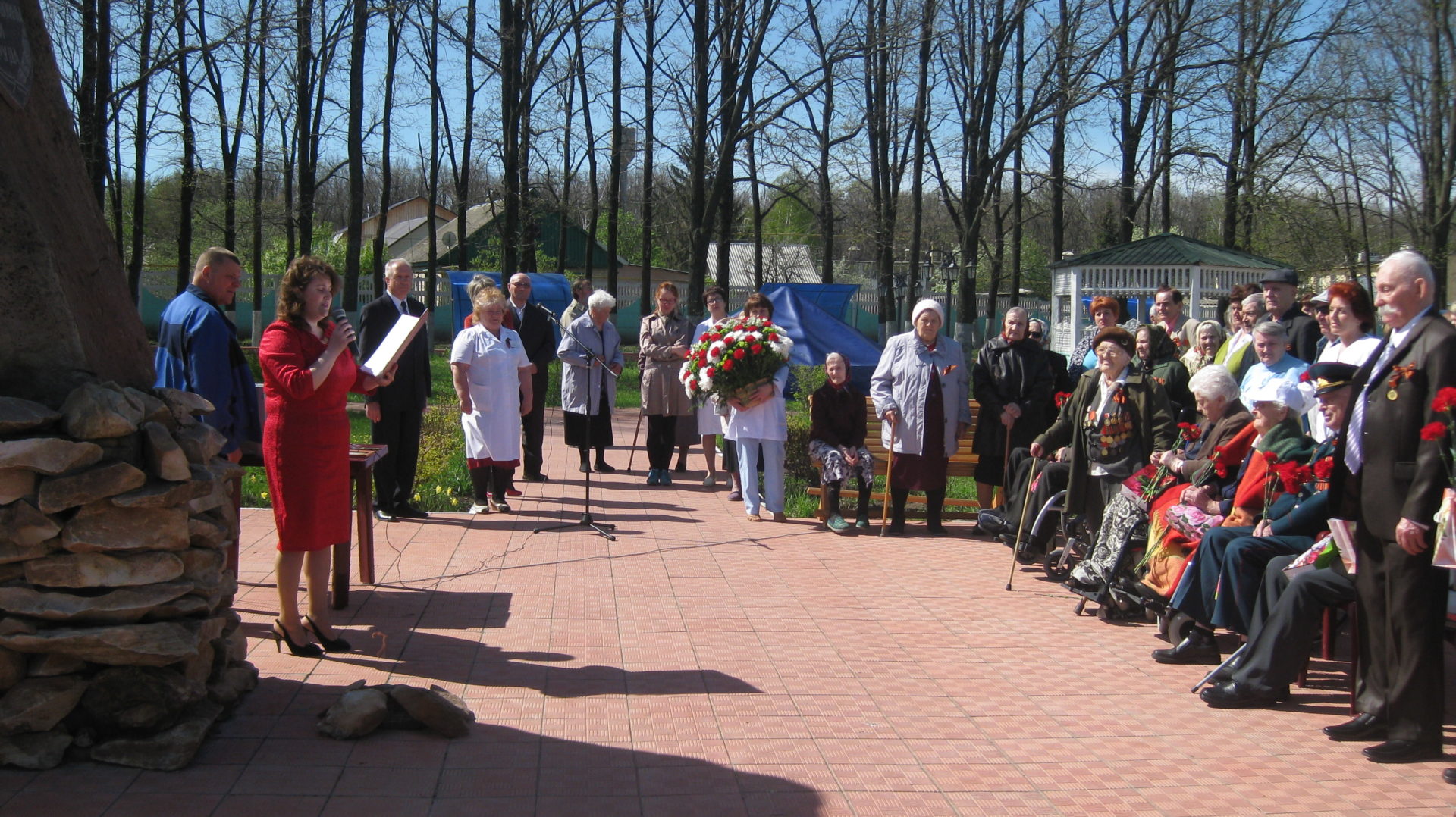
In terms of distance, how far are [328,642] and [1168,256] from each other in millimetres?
19486

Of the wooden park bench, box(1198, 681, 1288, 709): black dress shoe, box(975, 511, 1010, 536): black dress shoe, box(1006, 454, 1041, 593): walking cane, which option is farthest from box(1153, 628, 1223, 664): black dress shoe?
the wooden park bench

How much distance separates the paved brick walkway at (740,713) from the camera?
4156 mm

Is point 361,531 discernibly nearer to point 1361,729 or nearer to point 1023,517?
point 1023,517

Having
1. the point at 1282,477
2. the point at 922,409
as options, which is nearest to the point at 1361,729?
the point at 1282,477

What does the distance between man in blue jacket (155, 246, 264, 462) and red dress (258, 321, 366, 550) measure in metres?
0.72

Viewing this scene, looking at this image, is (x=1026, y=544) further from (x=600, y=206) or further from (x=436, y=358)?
(x=600, y=206)

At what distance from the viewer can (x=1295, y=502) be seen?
19.4ft

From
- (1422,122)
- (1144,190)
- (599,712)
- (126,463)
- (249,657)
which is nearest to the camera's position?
(126,463)

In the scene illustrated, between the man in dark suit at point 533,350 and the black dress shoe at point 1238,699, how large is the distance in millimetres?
7136

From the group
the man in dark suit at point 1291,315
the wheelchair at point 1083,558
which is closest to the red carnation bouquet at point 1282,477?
the wheelchair at point 1083,558

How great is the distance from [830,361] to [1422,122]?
20074 mm

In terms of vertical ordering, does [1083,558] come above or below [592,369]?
below

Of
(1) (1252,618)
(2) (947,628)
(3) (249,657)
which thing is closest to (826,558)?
(2) (947,628)

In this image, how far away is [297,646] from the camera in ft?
18.2
